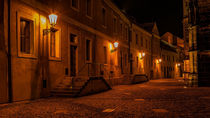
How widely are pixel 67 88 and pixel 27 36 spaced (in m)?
3.47

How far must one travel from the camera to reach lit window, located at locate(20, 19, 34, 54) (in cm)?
945

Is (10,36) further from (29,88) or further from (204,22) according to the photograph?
(204,22)

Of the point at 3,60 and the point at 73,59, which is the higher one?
the point at 73,59

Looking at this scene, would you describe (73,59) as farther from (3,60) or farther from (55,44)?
(3,60)

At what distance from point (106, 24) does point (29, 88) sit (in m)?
11.6

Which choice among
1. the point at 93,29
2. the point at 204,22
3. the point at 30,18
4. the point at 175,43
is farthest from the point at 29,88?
the point at 175,43

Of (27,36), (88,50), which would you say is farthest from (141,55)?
(27,36)

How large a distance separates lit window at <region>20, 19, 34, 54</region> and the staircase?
8.37 feet

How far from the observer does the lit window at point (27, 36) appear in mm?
9445

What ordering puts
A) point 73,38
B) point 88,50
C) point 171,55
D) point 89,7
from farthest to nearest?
point 171,55 → point 89,7 → point 88,50 → point 73,38

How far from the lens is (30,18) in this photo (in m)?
9.55

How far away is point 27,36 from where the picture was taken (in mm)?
9656

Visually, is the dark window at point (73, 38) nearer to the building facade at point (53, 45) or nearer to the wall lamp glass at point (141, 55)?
the building facade at point (53, 45)

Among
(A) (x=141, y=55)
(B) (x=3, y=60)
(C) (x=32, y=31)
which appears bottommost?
(B) (x=3, y=60)
